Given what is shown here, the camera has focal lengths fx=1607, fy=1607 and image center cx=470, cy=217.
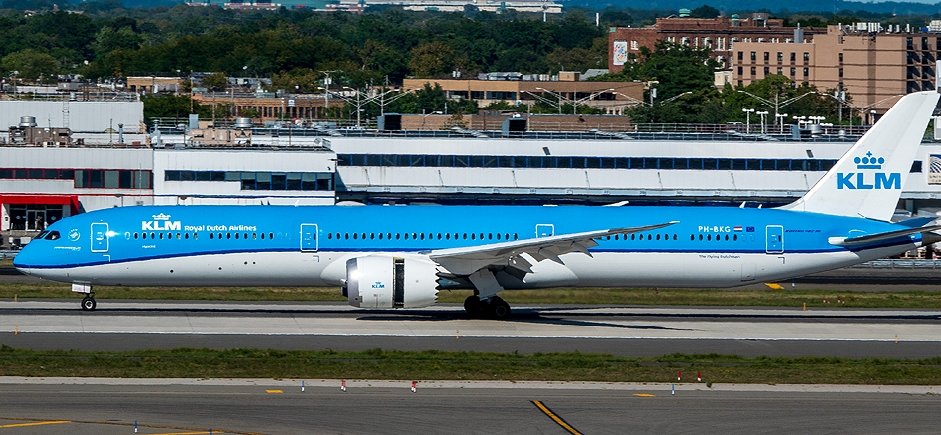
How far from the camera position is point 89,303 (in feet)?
174

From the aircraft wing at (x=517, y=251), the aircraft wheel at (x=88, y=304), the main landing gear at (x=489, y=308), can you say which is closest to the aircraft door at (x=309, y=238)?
the aircraft wing at (x=517, y=251)

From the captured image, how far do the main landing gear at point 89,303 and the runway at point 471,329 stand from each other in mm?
309

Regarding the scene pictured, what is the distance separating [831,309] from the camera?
5872 cm

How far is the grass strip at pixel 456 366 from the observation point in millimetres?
40438

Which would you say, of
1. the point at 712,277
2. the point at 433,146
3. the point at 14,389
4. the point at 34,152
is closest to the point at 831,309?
the point at 712,277

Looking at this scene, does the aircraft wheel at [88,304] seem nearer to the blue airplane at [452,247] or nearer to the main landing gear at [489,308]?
the blue airplane at [452,247]

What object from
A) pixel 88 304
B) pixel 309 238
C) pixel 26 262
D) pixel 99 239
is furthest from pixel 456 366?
pixel 26 262

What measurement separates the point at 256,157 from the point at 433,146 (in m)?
11.6

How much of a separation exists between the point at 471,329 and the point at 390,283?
2.90 metres

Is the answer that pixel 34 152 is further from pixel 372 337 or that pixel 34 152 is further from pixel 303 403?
pixel 303 403

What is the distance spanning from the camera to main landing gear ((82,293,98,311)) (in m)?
52.9

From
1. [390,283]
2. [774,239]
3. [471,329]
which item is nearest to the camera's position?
[390,283]

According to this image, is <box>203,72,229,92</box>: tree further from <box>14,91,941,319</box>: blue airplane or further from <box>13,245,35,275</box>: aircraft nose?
<box>14,91,941,319</box>: blue airplane

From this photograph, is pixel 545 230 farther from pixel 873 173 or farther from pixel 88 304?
pixel 88 304
